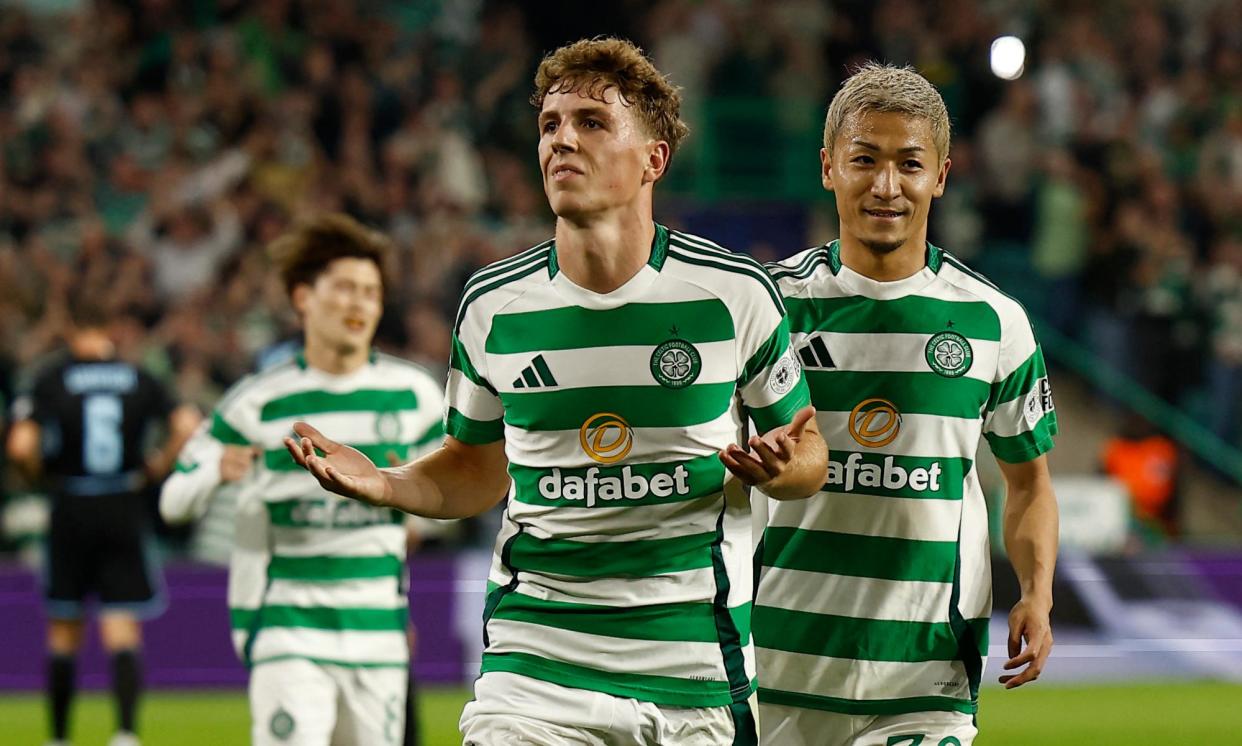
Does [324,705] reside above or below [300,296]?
below

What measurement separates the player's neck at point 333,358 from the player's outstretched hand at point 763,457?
10.5 ft

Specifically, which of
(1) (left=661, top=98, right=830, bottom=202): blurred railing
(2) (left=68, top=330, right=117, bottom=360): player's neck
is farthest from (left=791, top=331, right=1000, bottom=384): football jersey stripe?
(1) (left=661, top=98, right=830, bottom=202): blurred railing

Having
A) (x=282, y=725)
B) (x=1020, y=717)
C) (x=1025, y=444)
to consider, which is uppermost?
(x=1025, y=444)

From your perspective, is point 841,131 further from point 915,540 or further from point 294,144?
point 294,144

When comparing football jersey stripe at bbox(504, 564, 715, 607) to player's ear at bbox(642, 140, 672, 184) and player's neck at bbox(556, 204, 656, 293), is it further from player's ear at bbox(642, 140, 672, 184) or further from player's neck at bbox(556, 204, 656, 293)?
player's ear at bbox(642, 140, 672, 184)

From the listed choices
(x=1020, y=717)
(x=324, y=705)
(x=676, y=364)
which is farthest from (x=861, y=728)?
(x=1020, y=717)

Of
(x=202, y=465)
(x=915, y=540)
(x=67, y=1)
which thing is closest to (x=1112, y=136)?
(x=67, y=1)

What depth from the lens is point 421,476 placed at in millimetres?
3953

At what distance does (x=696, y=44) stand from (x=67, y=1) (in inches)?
235

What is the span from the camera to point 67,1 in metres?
16.6

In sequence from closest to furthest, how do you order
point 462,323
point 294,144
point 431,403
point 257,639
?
1. point 462,323
2. point 257,639
3. point 431,403
4. point 294,144

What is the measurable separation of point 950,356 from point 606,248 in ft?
3.33

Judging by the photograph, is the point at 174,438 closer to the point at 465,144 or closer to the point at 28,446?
the point at 28,446

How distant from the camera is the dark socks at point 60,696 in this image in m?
9.05
